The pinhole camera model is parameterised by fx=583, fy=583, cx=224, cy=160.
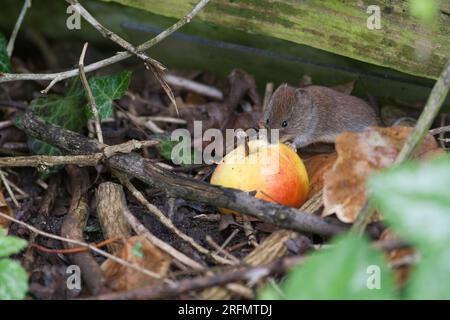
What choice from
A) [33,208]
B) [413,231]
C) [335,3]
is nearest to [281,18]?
[335,3]

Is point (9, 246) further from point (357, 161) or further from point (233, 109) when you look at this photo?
point (233, 109)

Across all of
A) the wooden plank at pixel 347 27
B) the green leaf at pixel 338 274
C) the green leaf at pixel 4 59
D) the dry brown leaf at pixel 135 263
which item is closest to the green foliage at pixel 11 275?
the dry brown leaf at pixel 135 263

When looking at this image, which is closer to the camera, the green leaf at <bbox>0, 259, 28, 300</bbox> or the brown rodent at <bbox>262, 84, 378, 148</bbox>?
the green leaf at <bbox>0, 259, 28, 300</bbox>

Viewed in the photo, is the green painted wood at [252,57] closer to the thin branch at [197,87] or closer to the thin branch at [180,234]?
the thin branch at [197,87]

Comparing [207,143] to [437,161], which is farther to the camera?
[207,143]

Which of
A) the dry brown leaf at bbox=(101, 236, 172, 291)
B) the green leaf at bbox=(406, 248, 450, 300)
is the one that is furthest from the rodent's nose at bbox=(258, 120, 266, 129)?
the green leaf at bbox=(406, 248, 450, 300)

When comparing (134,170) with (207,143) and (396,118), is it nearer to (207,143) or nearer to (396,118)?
(207,143)

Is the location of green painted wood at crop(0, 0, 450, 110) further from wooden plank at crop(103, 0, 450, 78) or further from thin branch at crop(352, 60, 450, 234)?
thin branch at crop(352, 60, 450, 234)
